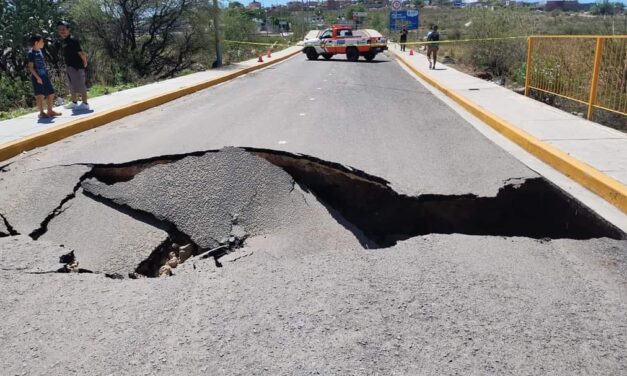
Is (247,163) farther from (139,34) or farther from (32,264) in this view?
(139,34)

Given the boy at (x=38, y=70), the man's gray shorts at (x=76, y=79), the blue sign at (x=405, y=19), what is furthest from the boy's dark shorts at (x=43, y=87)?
the blue sign at (x=405, y=19)

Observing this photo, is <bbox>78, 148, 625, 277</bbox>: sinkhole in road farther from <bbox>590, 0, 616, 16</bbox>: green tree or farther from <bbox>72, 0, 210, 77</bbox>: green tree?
<bbox>72, 0, 210, 77</bbox>: green tree

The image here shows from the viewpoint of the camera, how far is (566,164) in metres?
5.84

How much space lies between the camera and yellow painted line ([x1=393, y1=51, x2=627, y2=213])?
16.1ft

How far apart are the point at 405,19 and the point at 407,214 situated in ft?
168

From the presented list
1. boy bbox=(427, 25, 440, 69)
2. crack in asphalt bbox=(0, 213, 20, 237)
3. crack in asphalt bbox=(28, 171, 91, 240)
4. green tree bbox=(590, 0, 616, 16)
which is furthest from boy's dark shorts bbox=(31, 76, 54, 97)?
green tree bbox=(590, 0, 616, 16)

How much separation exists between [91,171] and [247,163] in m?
1.77

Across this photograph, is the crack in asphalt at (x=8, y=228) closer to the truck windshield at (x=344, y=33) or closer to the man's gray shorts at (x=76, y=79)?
the man's gray shorts at (x=76, y=79)

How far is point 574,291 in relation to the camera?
343 cm

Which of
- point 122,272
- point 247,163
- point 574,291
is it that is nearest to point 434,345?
point 574,291

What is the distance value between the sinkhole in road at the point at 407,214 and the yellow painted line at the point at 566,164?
0.32 m

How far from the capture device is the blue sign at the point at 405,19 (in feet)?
172

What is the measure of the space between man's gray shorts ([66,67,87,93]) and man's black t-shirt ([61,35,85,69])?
96mm

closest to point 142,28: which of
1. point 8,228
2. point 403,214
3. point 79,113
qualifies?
point 79,113
